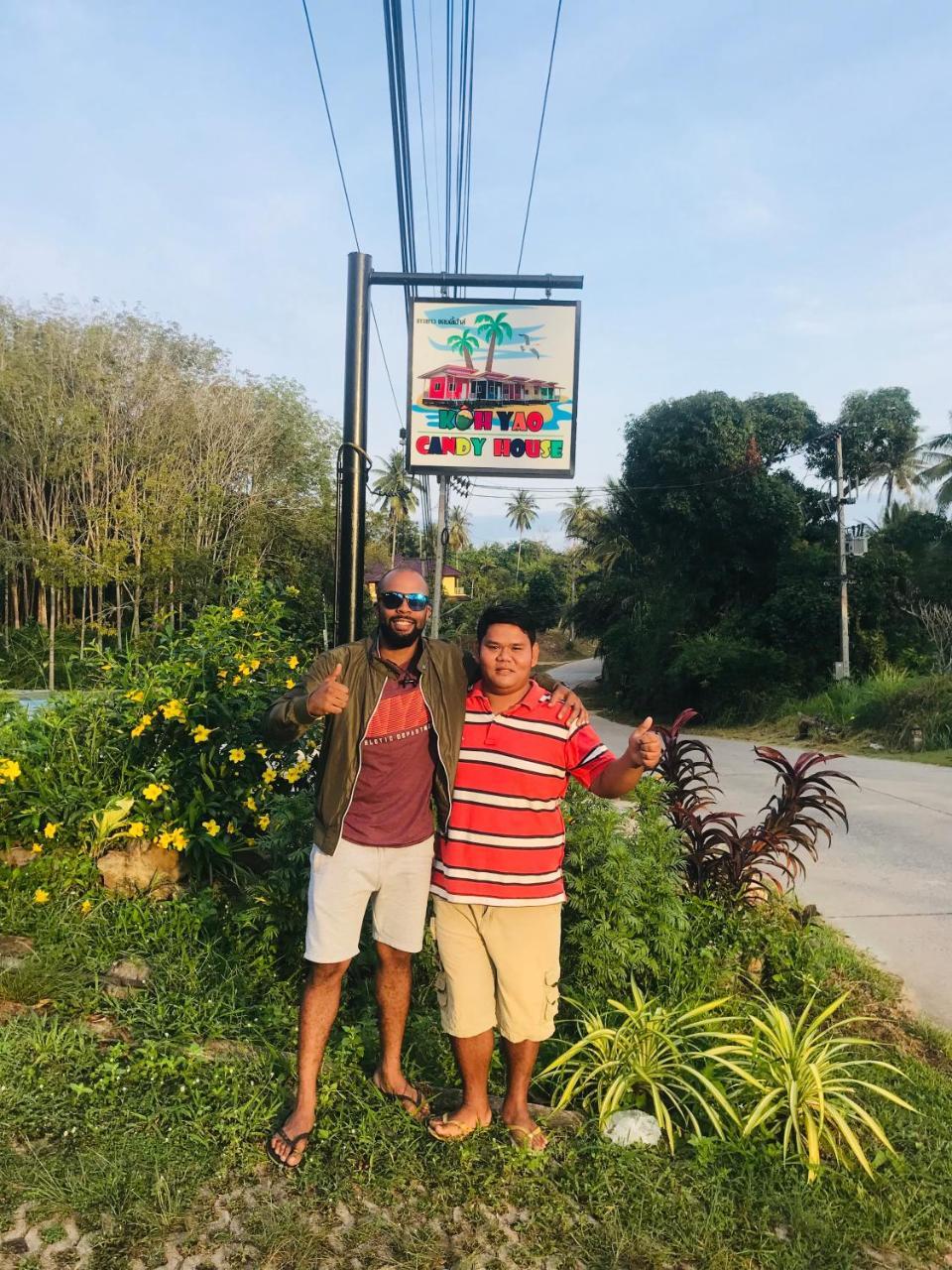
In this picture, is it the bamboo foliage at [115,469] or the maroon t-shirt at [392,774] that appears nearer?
the maroon t-shirt at [392,774]

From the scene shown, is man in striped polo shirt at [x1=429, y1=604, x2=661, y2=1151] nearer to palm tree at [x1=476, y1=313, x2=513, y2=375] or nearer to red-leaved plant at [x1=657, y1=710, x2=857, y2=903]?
red-leaved plant at [x1=657, y1=710, x2=857, y2=903]

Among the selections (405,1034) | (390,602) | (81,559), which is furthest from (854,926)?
(81,559)

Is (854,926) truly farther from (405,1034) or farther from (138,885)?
(138,885)

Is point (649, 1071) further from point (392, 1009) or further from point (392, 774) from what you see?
point (392, 774)

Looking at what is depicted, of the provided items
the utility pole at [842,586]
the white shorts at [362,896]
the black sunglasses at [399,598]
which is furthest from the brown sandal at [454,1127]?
the utility pole at [842,586]

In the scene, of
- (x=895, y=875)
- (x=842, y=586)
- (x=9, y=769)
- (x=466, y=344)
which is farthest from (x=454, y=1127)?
(x=842, y=586)

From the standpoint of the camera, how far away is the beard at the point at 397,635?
8.38 ft

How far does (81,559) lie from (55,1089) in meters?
22.9

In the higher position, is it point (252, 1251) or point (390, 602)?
point (390, 602)

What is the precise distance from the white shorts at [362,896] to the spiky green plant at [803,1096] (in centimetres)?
112

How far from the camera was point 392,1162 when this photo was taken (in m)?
2.32

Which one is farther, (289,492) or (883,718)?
(289,492)

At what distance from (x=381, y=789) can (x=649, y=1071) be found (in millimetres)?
1283

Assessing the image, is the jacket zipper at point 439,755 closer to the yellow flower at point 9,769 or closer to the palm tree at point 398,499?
the yellow flower at point 9,769
